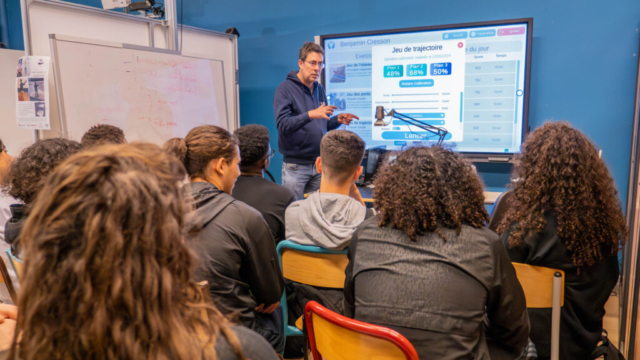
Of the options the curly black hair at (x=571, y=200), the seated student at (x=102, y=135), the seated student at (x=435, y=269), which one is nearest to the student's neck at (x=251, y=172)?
the seated student at (x=102, y=135)

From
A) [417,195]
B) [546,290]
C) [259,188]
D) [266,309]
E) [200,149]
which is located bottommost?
[266,309]

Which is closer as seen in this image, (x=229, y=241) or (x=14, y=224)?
(x=229, y=241)

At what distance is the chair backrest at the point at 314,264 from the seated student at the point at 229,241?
8 cm

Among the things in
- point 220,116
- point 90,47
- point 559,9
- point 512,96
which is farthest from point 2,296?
point 559,9

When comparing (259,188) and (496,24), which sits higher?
(496,24)

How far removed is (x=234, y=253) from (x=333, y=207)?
440 mm

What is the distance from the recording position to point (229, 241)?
4.51 ft

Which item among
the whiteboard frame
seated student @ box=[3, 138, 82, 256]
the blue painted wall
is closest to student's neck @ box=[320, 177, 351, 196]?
seated student @ box=[3, 138, 82, 256]

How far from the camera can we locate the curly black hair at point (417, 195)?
1.14m

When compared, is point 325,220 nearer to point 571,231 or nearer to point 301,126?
point 571,231

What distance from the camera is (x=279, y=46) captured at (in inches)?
175

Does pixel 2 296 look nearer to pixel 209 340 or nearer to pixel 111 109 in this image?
→ pixel 111 109

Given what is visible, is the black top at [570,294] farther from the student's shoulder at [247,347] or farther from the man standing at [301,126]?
the man standing at [301,126]

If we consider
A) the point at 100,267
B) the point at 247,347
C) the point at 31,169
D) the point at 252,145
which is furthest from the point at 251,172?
the point at 100,267
